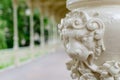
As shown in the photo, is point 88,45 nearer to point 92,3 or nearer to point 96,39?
point 96,39

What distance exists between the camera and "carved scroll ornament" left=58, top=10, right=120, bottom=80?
160cm

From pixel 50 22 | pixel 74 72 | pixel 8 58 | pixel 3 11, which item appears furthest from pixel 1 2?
pixel 74 72

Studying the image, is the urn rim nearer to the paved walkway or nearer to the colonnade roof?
the paved walkway

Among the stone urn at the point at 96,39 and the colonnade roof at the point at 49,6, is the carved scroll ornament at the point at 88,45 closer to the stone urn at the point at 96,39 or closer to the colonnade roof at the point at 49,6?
the stone urn at the point at 96,39

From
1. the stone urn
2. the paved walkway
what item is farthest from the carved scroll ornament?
the paved walkway

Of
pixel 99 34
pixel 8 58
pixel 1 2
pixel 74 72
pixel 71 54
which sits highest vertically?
pixel 1 2

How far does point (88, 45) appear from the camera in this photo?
1.60m

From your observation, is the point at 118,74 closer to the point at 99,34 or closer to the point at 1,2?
the point at 99,34

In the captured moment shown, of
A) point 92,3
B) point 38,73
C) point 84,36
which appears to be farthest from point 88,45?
point 38,73

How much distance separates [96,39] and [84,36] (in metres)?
0.07

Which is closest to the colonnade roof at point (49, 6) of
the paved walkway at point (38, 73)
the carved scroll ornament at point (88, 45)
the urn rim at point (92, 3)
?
the paved walkway at point (38, 73)

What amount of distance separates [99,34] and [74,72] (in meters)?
0.33

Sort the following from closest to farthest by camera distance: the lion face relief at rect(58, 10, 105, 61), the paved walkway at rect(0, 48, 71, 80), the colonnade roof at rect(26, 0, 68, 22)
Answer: the lion face relief at rect(58, 10, 105, 61), the paved walkway at rect(0, 48, 71, 80), the colonnade roof at rect(26, 0, 68, 22)

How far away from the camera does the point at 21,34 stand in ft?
91.6
